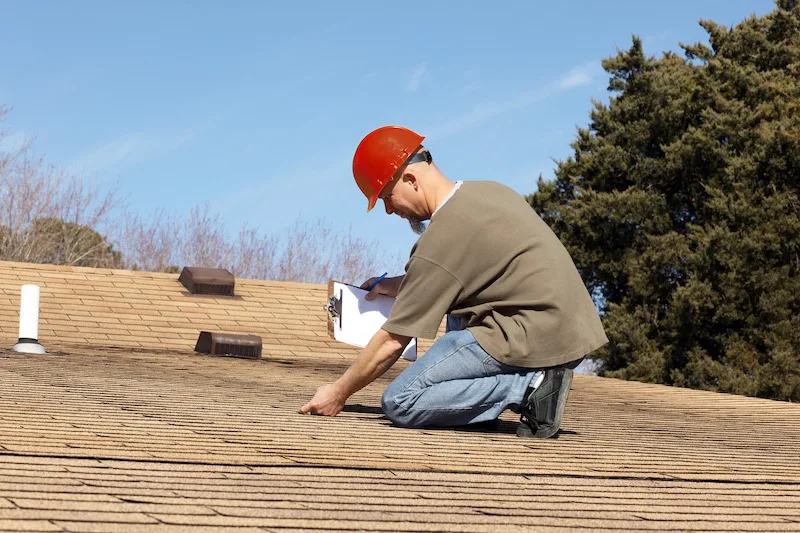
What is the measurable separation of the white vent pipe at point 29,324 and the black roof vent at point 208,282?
145 inches

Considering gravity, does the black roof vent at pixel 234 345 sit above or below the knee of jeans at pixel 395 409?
above

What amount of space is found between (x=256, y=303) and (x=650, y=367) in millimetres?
10237

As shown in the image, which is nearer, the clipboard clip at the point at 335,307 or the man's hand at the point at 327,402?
the man's hand at the point at 327,402

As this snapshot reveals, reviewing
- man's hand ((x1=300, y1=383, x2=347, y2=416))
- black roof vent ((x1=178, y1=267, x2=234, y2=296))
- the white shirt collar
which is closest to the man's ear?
the white shirt collar

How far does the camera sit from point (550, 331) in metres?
3.55

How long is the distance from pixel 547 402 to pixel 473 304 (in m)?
0.47

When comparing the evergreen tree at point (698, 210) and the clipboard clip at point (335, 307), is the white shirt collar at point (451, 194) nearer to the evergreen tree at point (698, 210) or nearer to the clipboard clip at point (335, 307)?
the clipboard clip at point (335, 307)

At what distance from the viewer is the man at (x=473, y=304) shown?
3.46 metres

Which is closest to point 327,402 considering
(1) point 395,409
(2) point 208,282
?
(1) point 395,409

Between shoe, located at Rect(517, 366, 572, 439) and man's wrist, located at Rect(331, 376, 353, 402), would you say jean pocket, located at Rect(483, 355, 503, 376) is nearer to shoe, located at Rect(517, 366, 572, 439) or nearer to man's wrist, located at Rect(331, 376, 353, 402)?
shoe, located at Rect(517, 366, 572, 439)

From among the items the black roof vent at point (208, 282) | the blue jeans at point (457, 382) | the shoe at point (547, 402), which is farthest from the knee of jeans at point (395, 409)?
the black roof vent at point (208, 282)

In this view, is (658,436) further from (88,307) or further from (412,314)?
(88,307)

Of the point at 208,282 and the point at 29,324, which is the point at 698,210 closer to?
the point at 208,282

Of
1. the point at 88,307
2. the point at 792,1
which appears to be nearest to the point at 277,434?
the point at 88,307
